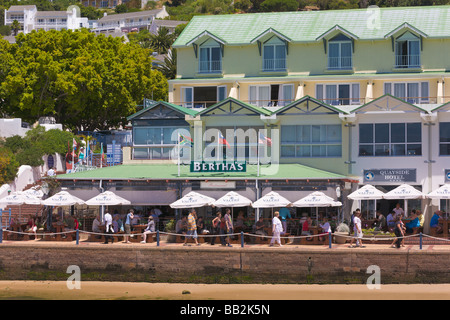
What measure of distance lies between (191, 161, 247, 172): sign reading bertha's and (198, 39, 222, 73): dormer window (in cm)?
1167

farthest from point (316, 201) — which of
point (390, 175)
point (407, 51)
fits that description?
point (407, 51)

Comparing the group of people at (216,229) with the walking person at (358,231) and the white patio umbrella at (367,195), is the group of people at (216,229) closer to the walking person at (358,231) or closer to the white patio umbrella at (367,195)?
the walking person at (358,231)

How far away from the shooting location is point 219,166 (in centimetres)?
4256

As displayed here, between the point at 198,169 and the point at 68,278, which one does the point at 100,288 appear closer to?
the point at 68,278

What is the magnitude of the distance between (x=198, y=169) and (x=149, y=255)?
23.5ft

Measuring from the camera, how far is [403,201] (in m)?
45.2

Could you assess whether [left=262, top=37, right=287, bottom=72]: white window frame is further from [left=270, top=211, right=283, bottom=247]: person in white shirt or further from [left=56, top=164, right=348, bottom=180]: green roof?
[left=270, top=211, right=283, bottom=247]: person in white shirt

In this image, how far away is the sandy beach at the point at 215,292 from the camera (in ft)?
111

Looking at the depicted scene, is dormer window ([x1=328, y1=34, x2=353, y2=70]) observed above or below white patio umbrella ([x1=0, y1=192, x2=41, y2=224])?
above

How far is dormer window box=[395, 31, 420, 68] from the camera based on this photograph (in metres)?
50.4

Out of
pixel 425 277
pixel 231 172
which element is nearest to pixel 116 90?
pixel 231 172

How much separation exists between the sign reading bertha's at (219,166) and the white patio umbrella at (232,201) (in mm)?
2712

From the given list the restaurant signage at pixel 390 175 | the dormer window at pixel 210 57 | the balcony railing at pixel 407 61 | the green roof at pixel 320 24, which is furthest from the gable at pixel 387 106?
the dormer window at pixel 210 57

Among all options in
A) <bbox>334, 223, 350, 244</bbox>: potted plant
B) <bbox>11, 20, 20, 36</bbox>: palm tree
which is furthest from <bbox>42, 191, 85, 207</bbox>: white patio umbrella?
<bbox>11, 20, 20, 36</bbox>: palm tree
